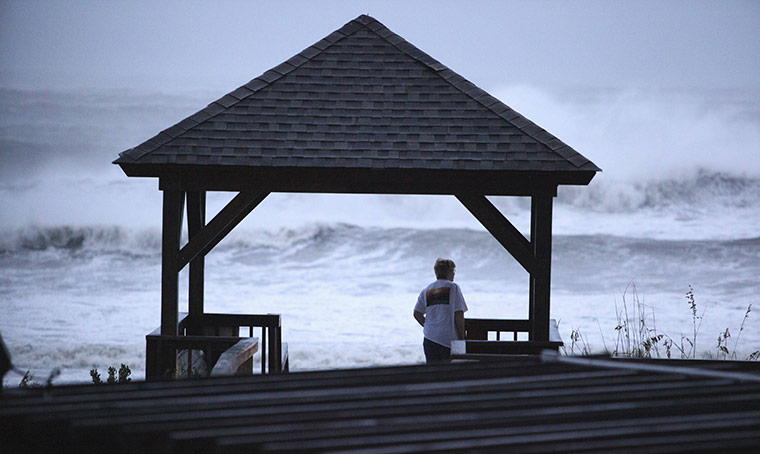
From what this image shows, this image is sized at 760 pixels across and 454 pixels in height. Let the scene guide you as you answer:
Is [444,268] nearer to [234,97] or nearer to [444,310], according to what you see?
[444,310]

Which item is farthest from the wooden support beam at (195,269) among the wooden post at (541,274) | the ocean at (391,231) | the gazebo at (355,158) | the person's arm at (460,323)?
the ocean at (391,231)

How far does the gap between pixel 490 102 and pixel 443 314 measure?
2071mm

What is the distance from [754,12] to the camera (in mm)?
33281

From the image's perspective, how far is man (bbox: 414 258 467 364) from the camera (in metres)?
8.27

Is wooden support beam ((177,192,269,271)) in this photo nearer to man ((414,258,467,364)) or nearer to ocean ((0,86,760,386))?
man ((414,258,467,364))

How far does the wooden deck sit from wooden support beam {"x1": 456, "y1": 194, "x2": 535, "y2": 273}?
4.35 metres

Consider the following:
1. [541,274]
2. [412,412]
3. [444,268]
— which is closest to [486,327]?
[444,268]

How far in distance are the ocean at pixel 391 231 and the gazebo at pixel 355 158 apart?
67.1 feet

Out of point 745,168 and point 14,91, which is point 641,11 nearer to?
point 745,168

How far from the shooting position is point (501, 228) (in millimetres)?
8047

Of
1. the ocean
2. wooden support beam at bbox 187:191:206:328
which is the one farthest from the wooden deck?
the ocean

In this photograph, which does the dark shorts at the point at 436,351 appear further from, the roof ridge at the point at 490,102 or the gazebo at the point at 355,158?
the roof ridge at the point at 490,102

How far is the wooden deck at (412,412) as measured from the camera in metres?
2.67

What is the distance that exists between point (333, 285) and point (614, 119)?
1321cm
